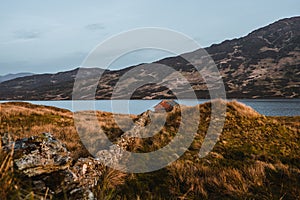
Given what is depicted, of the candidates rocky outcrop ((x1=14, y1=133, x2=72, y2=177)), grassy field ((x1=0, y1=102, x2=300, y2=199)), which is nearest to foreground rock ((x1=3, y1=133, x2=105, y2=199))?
rocky outcrop ((x1=14, y1=133, x2=72, y2=177))

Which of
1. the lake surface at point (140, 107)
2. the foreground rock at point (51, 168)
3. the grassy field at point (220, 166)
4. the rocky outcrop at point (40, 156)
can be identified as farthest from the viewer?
the lake surface at point (140, 107)

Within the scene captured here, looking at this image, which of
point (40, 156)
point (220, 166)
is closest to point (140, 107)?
point (220, 166)

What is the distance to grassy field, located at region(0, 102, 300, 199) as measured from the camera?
26.3 feet

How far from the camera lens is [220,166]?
34.8ft

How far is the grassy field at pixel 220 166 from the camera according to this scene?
26.3ft

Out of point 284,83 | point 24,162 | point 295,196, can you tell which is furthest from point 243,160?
point 284,83

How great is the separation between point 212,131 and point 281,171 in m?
4.83

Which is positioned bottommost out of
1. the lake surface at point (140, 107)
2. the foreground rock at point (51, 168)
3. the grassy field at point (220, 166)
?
the lake surface at point (140, 107)

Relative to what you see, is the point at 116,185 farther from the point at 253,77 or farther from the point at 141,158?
the point at 253,77

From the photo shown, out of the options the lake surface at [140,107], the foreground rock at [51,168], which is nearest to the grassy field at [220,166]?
the foreground rock at [51,168]

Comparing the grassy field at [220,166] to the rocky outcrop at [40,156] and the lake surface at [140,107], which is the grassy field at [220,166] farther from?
the lake surface at [140,107]

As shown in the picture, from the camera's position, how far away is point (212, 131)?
1392 centimetres

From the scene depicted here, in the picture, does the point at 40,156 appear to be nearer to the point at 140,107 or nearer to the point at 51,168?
the point at 51,168

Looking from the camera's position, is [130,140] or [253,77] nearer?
[130,140]
